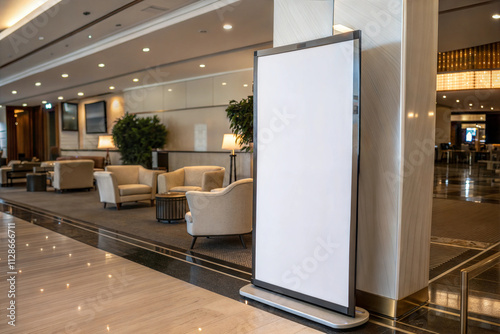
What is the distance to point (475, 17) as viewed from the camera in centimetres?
634

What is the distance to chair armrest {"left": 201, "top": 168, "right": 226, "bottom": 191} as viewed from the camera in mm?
7273

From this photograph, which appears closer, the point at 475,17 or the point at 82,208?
the point at 475,17

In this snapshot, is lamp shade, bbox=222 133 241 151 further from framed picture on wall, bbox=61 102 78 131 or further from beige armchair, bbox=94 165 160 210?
framed picture on wall, bbox=61 102 78 131

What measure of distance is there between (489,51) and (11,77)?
13354 mm

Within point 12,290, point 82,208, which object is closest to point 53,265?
point 12,290

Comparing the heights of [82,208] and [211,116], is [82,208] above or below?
below

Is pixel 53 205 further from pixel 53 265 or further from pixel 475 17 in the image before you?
pixel 475 17

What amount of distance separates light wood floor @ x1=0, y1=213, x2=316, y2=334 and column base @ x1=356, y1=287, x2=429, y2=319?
569 mm

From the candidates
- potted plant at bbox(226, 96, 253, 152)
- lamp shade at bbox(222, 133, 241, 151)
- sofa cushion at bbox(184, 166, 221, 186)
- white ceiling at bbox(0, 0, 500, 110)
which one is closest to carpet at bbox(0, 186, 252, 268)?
sofa cushion at bbox(184, 166, 221, 186)

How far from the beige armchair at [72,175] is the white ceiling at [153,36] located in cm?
241

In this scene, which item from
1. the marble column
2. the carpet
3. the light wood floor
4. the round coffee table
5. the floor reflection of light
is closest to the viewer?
the light wood floor

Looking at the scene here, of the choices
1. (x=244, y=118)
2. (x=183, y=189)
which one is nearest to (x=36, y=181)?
(x=183, y=189)

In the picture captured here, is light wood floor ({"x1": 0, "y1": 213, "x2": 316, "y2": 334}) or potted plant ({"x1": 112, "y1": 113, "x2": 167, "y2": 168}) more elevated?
potted plant ({"x1": 112, "y1": 113, "x2": 167, "y2": 168})

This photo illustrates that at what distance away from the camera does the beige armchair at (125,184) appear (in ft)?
26.0
